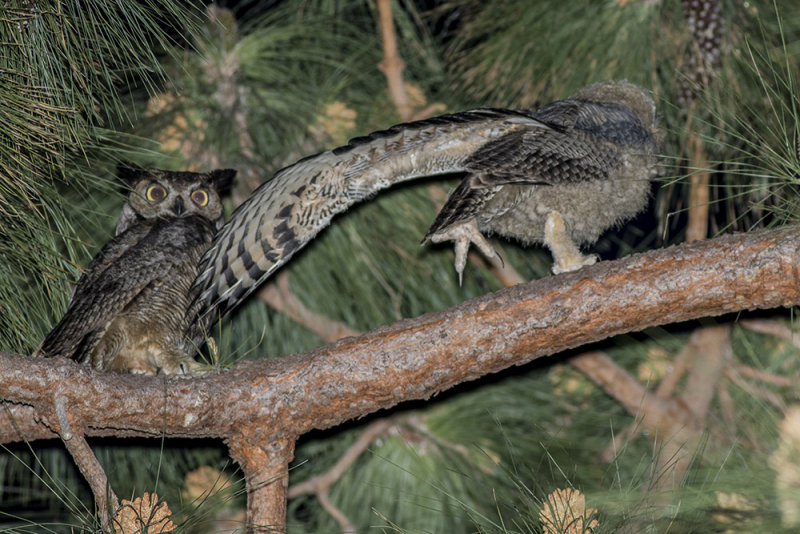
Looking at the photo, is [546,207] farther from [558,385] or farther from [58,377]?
[58,377]

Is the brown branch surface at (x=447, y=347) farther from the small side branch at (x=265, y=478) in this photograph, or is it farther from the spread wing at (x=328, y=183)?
the spread wing at (x=328, y=183)

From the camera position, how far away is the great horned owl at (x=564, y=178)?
1830 mm

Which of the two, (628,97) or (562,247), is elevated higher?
(628,97)

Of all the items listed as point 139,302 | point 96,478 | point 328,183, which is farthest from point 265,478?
point 139,302

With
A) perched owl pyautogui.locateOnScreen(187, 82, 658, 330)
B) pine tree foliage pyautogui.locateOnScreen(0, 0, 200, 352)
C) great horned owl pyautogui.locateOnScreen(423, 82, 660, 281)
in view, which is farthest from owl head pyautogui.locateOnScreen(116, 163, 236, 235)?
great horned owl pyautogui.locateOnScreen(423, 82, 660, 281)

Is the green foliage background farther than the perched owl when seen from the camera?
Yes

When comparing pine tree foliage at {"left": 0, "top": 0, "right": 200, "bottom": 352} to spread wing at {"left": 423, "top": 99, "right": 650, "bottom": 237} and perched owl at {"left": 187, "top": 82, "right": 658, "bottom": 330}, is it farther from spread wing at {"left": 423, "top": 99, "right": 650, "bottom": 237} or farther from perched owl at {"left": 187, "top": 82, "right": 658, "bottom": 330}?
spread wing at {"left": 423, "top": 99, "right": 650, "bottom": 237}

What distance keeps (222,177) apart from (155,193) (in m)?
0.21

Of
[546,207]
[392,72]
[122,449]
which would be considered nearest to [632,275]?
[546,207]

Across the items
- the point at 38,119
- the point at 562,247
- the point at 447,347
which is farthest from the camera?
the point at 562,247

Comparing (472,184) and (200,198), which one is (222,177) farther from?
(472,184)

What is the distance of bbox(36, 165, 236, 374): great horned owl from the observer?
6.55 ft

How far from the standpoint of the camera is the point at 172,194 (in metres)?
2.43

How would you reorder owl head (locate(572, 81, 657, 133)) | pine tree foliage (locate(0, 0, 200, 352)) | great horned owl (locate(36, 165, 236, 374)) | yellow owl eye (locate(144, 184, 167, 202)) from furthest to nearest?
yellow owl eye (locate(144, 184, 167, 202)), owl head (locate(572, 81, 657, 133)), great horned owl (locate(36, 165, 236, 374)), pine tree foliage (locate(0, 0, 200, 352))
